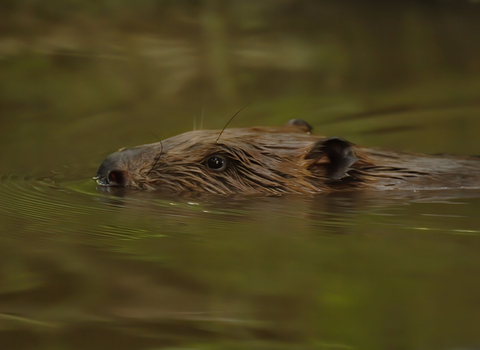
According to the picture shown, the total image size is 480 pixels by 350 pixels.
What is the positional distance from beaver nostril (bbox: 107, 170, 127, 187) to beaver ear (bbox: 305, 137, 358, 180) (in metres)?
0.74

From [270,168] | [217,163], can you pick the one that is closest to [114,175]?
[217,163]

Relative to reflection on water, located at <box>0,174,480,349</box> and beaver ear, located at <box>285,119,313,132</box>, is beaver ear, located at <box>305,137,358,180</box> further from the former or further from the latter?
reflection on water, located at <box>0,174,480,349</box>

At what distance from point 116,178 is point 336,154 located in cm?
90

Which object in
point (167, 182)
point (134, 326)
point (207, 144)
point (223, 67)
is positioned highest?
point (223, 67)

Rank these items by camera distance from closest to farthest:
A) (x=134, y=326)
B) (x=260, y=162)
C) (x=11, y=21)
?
(x=134, y=326) → (x=260, y=162) → (x=11, y=21)

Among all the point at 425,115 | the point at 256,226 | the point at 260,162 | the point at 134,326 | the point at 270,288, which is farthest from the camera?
the point at 425,115

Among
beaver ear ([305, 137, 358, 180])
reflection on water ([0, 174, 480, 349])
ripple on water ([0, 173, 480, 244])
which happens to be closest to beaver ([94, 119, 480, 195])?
beaver ear ([305, 137, 358, 180])

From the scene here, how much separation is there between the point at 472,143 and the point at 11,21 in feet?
9.87

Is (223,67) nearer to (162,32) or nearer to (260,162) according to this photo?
(162,32)

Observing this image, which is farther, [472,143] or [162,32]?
[162,32]

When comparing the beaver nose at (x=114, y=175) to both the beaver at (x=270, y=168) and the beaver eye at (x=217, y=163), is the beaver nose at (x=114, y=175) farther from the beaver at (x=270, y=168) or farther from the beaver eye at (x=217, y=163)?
the beaver eye at (x=217, y=163)

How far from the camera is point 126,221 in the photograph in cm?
153

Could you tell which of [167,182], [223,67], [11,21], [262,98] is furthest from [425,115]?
[11,21]

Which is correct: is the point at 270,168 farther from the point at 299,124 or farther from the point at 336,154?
the point at 299,124
